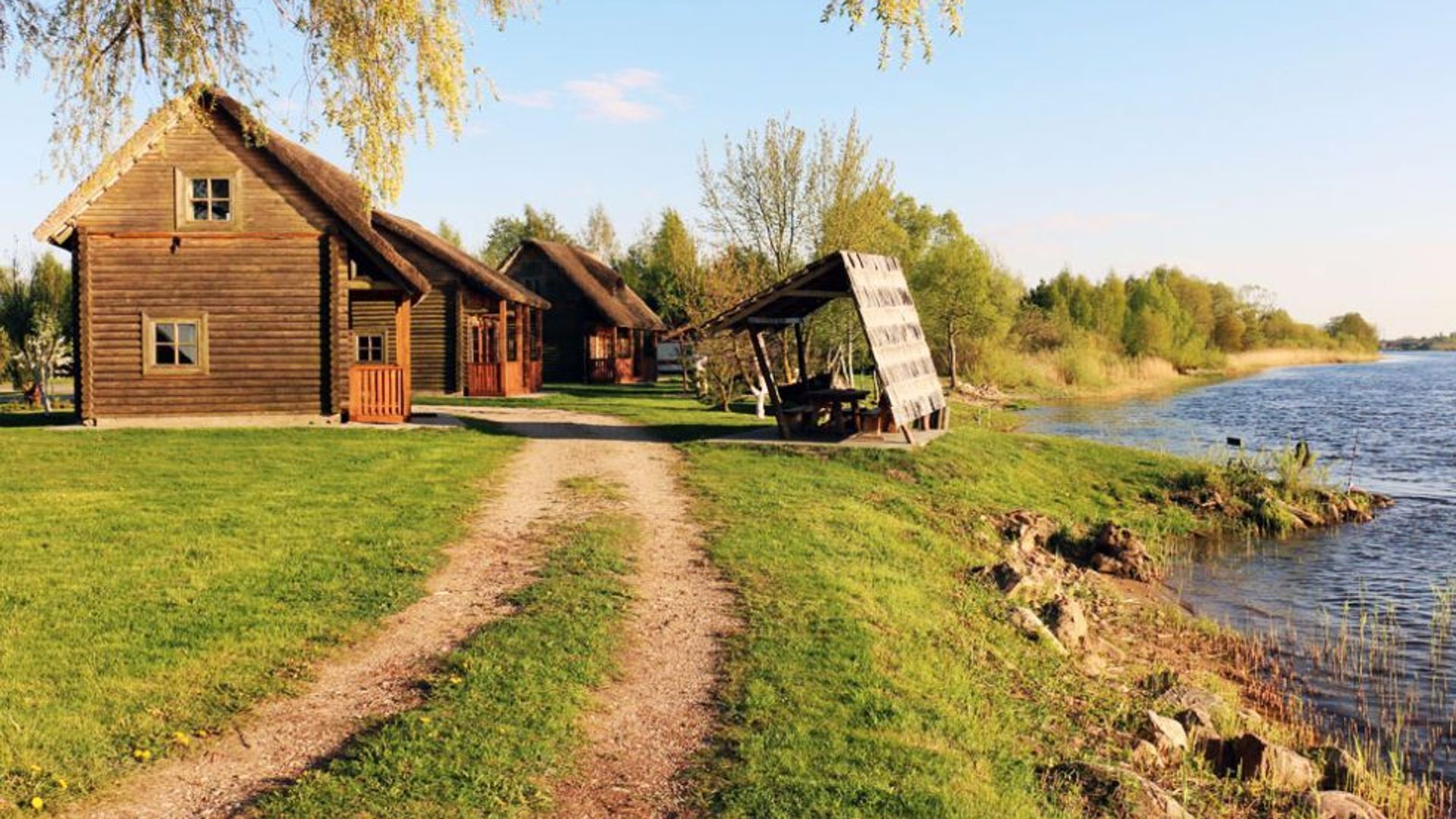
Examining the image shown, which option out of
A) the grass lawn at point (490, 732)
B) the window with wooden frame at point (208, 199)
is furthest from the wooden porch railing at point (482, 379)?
the grass lawn at point (490, 732)

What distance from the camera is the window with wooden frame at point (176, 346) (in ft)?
79.2

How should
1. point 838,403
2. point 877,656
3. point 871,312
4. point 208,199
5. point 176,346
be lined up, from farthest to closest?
1. point 176,346
2. point 208,199
3. point 838,403
4. point 871,312
5. point 877,656

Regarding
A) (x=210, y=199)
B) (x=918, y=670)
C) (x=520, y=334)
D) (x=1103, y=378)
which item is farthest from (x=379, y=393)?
(x=1103, y=378)

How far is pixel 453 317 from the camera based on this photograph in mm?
35875

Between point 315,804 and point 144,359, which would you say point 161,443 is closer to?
point 144,359

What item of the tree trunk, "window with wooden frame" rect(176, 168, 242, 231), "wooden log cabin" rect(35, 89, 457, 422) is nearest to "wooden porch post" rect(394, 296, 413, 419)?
"wooden log cabin" rect(35, 89, 457, 422)

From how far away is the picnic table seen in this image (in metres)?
21.9

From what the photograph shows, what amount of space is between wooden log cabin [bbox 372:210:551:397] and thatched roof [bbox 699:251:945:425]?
1543 centimetres

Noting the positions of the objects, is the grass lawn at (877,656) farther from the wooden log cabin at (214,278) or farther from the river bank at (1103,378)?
the river bank at (1103,378)

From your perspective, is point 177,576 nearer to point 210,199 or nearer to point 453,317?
point 210,199

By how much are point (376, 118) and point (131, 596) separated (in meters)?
6.94

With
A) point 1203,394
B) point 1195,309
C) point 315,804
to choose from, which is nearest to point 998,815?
point 315,804

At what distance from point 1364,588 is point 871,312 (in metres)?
9.28

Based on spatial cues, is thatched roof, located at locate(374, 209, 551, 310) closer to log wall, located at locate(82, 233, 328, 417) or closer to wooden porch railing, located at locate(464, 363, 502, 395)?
wooden porch railing, located at locate(464, 363, 502, 395)
